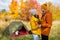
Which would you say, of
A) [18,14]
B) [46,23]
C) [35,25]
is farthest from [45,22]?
[18,14]

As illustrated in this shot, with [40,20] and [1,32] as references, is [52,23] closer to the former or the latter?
[40,20]

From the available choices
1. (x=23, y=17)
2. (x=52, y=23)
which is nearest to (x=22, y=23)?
(x=23, y=17)

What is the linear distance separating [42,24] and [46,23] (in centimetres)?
5

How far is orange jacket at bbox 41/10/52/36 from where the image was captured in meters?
4.22

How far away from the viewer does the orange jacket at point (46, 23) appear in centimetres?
422

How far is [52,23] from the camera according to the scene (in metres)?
4.26

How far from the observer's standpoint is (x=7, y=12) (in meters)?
4.29

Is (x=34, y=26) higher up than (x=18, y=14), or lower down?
lower down

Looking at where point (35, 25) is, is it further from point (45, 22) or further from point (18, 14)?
point (18, 14)

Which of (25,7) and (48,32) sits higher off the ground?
(25,7)

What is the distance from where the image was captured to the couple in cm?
423

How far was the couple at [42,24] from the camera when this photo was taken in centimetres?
423

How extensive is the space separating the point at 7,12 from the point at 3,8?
0.23 ft

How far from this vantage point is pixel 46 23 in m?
4.23
